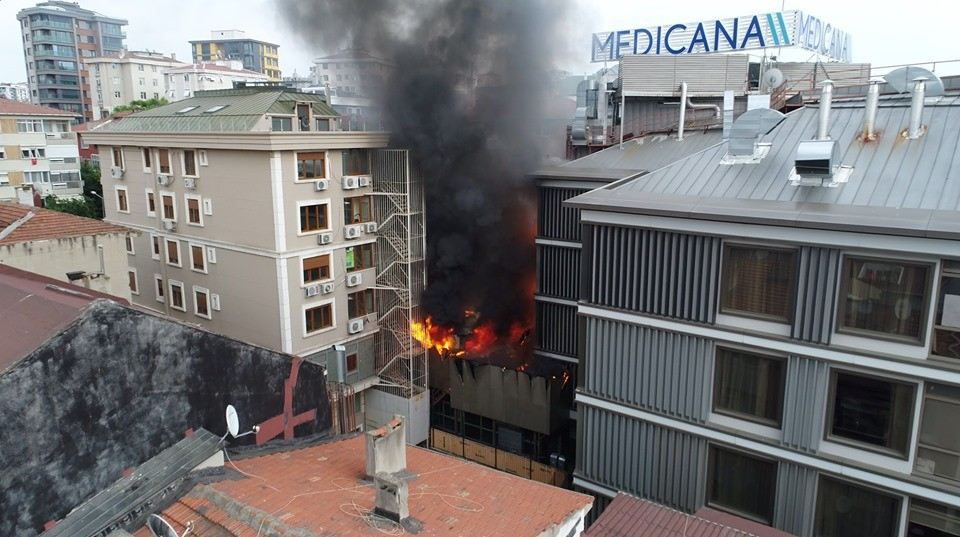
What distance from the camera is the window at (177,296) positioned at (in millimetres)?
24391

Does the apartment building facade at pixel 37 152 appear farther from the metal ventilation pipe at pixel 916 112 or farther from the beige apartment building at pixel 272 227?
the metal ventilation pipe at pixel 916 112

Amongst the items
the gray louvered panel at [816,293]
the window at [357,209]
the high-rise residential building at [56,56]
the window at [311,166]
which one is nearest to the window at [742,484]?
the gray louvered panel at [816,293]

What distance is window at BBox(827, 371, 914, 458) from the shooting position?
426 inches

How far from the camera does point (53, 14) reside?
71.5 metres

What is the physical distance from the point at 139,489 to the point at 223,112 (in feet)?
53.3

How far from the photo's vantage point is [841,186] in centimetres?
1158

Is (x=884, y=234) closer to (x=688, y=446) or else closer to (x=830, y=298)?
(x=830, y=298)

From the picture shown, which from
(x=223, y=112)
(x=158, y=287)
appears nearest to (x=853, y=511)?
(x=223, y=112)

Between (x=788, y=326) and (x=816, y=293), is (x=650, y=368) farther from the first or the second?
(x=816, y=293)

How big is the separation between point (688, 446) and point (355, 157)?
14.4 metres

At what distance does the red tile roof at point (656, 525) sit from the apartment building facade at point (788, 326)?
2128mm

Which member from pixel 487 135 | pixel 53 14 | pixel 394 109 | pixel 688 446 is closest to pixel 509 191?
pixel 487 135

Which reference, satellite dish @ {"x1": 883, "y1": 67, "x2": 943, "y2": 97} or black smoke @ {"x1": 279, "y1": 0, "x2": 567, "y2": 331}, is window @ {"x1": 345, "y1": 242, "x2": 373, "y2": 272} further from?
satellite dish @ {"x1": 883, "y1": 67, "x2": 943, "y2": 97}

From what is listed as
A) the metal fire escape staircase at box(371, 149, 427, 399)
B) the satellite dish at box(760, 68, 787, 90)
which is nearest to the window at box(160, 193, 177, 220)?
the metal fire escape staircase at box(371, 149, 427, 399)
